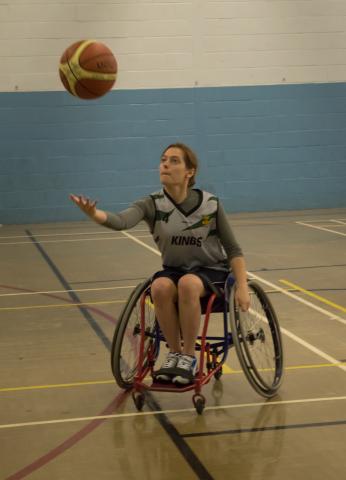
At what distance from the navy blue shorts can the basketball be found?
2236 mm

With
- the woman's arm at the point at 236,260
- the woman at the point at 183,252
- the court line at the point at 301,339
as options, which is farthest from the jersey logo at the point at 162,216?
the court line at the point at 301,339

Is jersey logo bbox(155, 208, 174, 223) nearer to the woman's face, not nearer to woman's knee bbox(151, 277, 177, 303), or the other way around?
the woman's face

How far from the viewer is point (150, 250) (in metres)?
8.59

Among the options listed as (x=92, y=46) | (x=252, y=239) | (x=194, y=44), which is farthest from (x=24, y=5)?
(x=92, y=46)

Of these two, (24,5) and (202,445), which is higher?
(24,5)

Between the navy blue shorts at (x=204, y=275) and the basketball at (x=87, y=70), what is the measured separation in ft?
7.34

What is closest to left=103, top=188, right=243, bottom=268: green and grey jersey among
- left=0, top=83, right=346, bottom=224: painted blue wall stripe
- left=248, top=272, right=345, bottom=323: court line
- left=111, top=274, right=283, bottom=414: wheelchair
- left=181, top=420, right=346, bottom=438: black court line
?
left=111, top=274, right=283, bottom=414: wheelchair

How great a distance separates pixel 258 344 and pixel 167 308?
2.70 ft

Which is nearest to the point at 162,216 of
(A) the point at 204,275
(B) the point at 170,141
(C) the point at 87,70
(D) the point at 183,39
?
(A) the point at 204,275

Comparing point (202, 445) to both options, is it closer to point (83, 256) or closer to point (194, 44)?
point (83, 256)

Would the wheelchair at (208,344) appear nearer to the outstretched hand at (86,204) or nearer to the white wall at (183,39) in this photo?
the outstretched hand at (86,204)

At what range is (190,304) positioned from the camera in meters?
3.74

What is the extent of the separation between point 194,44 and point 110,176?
1.93m

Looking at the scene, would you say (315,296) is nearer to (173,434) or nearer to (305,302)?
(305,302)
